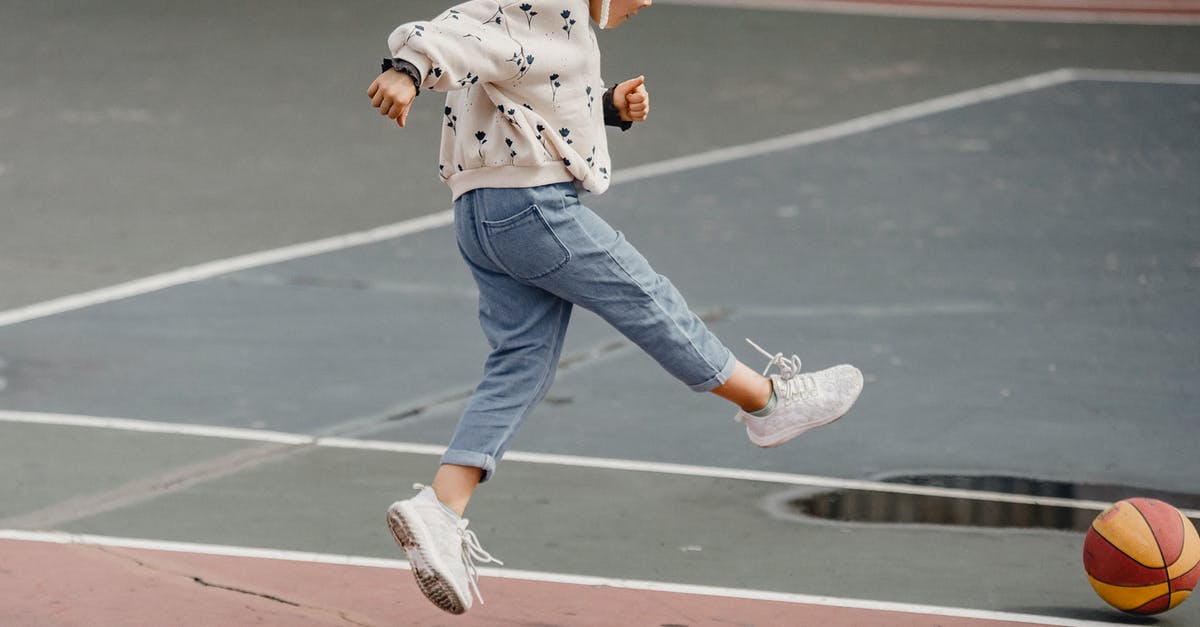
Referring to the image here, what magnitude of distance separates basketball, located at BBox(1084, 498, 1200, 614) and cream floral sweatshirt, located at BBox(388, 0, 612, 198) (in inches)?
77.3

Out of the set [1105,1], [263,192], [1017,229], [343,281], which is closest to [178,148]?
[263,192]

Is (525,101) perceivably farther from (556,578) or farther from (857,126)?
(857,126)

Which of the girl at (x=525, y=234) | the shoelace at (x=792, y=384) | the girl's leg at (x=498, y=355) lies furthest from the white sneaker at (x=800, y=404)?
the girl's leg at (x=498, y=355)

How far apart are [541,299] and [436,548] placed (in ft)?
2.75

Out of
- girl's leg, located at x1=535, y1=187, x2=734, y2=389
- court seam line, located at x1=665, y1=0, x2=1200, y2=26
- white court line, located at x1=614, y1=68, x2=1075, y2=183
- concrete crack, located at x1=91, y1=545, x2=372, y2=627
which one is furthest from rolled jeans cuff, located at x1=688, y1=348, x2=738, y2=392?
court seam line, located at x1=665, y1=0, x2=1200, y2=26

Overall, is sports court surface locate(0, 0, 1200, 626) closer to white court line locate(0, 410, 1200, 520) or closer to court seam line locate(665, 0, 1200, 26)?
white court line locate(0, 410, 1200, 520)

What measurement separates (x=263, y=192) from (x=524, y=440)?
565cm

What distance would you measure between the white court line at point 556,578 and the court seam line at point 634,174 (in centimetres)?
346

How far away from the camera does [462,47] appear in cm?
509

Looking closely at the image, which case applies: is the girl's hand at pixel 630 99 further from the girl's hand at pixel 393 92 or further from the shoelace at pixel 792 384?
the girl's hand at pixel 393 92

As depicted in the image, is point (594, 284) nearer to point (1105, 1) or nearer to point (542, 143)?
point (542, 143)

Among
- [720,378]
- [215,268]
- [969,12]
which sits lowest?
[215,268]

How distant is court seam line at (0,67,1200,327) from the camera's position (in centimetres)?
1026

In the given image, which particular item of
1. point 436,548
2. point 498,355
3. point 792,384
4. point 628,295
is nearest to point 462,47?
point 628,295
